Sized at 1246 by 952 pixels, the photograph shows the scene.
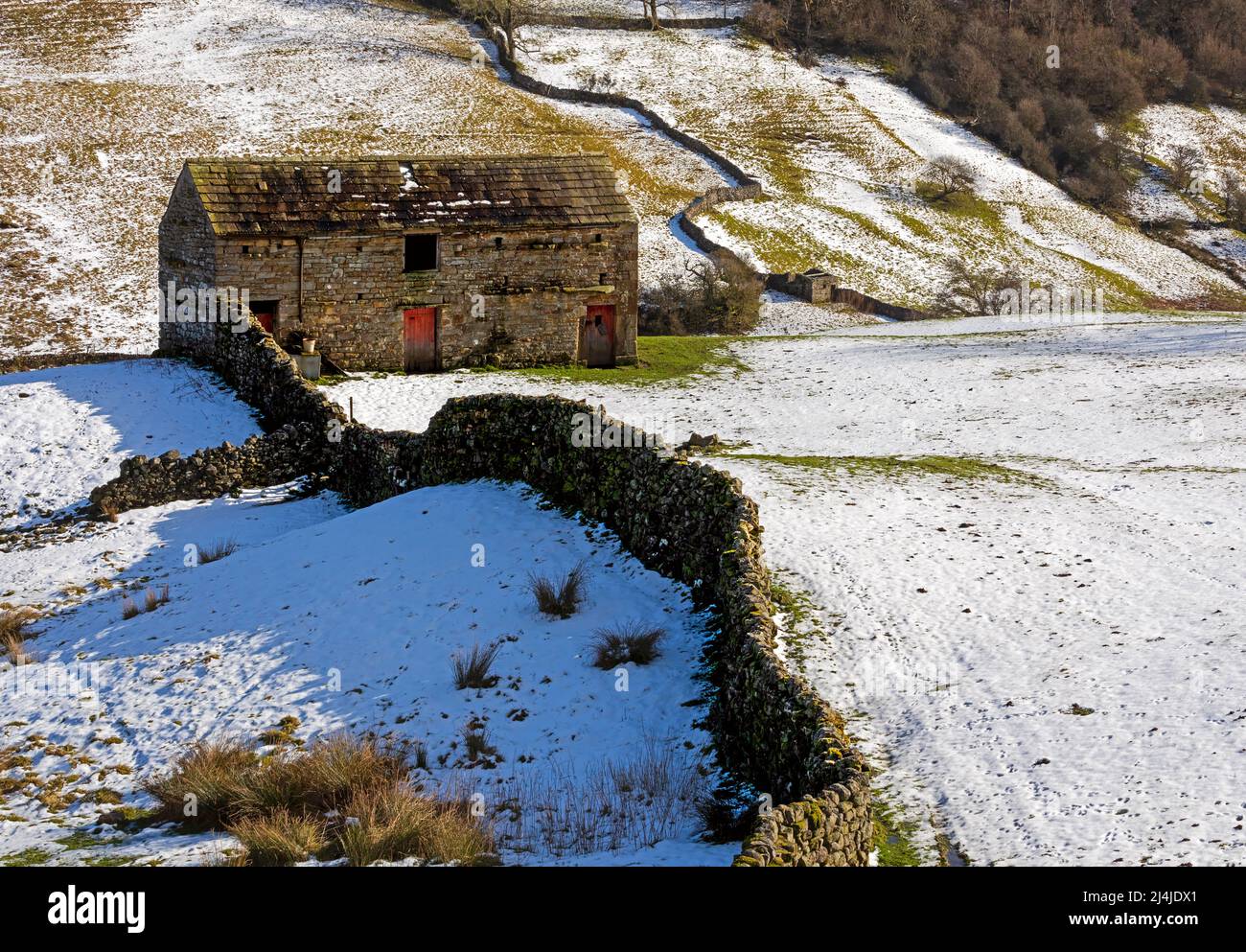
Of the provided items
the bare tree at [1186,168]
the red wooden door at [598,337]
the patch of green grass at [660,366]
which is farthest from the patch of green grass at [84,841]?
the bare tree at [1186,168]

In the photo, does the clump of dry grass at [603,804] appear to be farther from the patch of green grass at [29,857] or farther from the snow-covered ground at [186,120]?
the snow-covered ground at [186,120]

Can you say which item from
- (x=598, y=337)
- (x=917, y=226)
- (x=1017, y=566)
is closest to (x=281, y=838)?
(x=1017, y=566)

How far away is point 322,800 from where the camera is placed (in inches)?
526

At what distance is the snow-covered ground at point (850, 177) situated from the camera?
63.9 metres

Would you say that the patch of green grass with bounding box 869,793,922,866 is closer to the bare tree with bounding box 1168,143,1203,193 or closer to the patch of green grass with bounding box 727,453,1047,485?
the patch of green grass with bounding box 727,453,1047,485

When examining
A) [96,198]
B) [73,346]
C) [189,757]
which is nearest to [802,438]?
[189,757]

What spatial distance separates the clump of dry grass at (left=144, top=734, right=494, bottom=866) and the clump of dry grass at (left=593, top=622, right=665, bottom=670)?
284cm

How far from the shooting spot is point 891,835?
11.9 m

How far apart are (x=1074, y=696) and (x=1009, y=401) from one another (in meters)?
17.9

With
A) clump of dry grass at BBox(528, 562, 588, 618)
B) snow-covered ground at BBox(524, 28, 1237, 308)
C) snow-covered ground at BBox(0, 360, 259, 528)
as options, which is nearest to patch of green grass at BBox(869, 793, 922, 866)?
clump of dry grass at BBox(528, 562, 588, 618)

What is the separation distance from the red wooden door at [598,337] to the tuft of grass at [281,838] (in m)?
24.7

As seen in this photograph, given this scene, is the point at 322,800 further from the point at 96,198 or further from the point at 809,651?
the point at 96,198

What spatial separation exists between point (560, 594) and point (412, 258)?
1964 centimetres

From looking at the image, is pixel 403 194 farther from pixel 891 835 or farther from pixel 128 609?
pixel 891 835
